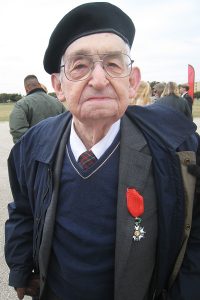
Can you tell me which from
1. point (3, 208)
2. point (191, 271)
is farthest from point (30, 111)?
point (191, 271)

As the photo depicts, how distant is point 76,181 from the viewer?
151 cm

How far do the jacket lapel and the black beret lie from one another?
48 cm

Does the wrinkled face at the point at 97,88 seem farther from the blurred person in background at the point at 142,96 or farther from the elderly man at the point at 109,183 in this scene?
the blurred person in background at the point at 142,96

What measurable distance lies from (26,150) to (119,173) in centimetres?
56

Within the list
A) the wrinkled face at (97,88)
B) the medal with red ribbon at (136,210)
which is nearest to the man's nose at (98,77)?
the wrinkled face at (97,88)

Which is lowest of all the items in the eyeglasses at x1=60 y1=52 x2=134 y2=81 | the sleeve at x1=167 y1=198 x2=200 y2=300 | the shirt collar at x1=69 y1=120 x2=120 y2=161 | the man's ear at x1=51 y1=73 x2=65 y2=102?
the sleeve at x1=167 y1=198 x2=200 y2=300

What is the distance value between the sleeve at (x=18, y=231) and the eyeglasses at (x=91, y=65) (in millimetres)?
539

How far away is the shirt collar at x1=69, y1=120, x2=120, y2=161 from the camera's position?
1.55 m

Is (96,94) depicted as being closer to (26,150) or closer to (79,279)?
(26,150)

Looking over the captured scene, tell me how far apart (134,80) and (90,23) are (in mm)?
361

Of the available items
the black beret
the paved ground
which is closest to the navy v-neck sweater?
the black beret

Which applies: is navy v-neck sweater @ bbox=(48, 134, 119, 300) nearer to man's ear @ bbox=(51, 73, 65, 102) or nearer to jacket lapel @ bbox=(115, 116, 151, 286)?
jacket lapel @ bbox=(115, 116, 151, 286)

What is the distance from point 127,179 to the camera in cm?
144

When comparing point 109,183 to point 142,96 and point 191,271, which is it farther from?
point 142,96
